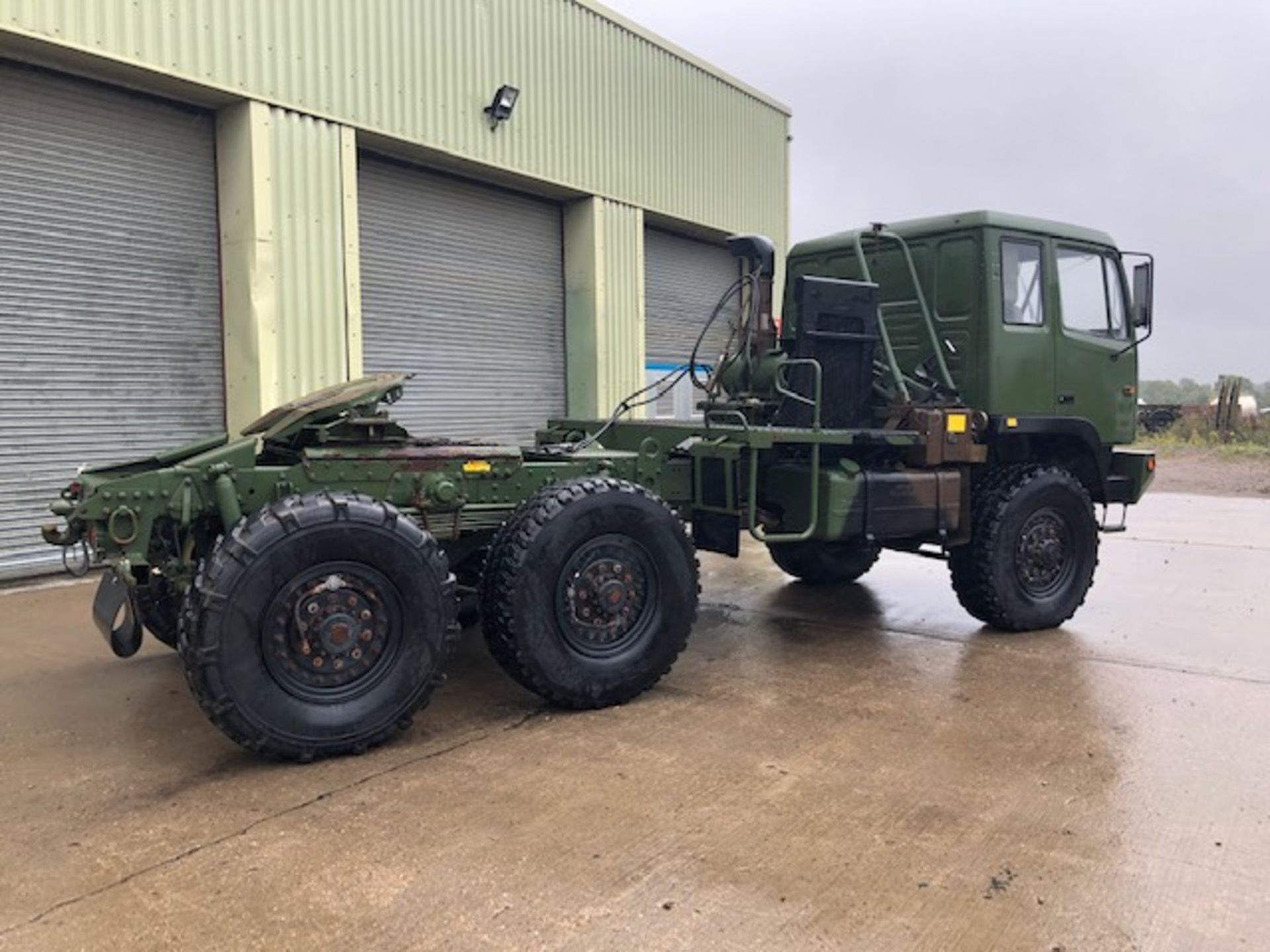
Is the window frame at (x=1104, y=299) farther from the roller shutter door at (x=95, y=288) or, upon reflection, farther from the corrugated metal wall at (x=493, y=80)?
the roller shutter door at (x=95, y=288)

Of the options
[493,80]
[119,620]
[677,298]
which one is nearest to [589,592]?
[119,620]

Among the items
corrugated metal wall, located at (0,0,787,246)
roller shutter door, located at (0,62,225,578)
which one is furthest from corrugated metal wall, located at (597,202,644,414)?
roller shutter door, located at (0,62,225,578)

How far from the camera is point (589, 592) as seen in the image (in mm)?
4934

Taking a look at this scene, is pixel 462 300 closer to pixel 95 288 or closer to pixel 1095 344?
pixel 95 288

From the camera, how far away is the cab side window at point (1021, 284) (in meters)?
6.70

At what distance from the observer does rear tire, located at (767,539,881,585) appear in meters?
8.29

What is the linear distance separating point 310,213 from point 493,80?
310cm

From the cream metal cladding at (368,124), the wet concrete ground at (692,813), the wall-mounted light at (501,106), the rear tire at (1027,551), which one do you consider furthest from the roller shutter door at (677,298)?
the wet concrete ground at (692,813)

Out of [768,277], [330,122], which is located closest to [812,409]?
[768,277]

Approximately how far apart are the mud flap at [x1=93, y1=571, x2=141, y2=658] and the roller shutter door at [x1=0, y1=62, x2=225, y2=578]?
445cm

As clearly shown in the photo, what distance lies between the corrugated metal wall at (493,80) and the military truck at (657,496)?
4.84 metres

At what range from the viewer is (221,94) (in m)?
9.20

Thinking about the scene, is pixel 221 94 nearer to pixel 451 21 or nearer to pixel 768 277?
Answer: pixel 451 21

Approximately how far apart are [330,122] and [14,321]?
11.4 feet
